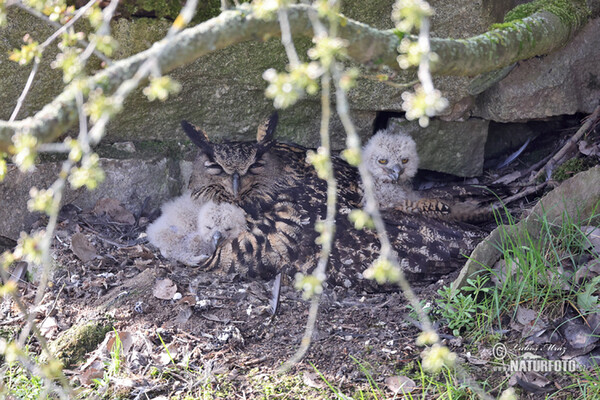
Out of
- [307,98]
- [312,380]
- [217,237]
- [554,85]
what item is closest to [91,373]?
[312,380]

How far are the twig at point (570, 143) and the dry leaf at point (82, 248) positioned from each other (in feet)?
9.82

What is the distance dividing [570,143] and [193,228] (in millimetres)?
2641

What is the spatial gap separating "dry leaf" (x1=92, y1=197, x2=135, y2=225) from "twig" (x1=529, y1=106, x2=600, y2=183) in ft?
9.43

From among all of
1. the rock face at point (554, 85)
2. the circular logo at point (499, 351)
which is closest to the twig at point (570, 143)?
the rock face at point (554, 85)

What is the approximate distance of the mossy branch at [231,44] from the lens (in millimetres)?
1598

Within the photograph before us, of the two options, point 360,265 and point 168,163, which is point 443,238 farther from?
point 168,163

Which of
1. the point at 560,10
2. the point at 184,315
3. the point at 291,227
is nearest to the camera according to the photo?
the point at 184,315

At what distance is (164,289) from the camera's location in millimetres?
3123

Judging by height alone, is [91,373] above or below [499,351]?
below

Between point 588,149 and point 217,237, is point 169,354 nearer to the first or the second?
point 217,237

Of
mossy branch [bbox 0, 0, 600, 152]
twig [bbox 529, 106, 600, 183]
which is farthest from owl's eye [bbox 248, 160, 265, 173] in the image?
twig [bbox 529, 106, 600, 183]

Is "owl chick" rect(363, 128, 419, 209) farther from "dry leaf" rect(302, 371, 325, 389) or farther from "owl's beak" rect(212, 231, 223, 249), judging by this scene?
"dry leaf" rect(302, 371, 325, 389)

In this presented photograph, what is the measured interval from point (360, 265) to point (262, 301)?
654 millimetres

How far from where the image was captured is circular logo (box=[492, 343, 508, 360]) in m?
2.46
